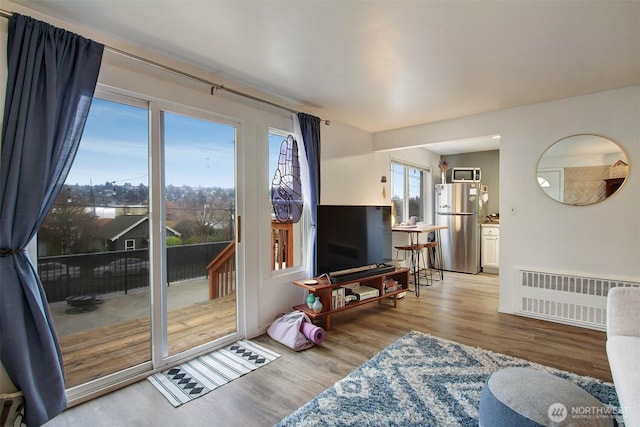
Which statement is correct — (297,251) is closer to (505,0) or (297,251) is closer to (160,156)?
(160,156)

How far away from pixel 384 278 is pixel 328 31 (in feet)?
9.17

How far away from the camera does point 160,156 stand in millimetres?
2387

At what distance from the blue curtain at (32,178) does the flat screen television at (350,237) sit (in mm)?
2174

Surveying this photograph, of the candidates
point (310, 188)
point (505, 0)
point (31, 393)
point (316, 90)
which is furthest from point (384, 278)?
point (31, 393)

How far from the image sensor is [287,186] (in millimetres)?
3402

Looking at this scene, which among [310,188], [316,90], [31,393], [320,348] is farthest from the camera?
[310,188]

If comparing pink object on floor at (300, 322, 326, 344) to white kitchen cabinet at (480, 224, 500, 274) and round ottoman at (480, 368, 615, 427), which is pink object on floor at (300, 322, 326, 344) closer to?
round ottoman at (480, 368, 615, 427)

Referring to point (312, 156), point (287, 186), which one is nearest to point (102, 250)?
point (287, 186)

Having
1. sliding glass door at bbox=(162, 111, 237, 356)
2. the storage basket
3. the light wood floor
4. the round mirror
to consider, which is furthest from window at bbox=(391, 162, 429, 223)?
sliding glass door at bbox=(162, 111, 237, 356)

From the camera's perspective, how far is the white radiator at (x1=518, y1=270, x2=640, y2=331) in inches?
124

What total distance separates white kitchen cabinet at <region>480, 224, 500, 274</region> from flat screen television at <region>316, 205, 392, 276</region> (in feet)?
9.72

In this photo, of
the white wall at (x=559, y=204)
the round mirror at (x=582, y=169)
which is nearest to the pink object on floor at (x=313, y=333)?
the white wall at (x=559, y=204)

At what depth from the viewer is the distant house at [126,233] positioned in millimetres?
2191

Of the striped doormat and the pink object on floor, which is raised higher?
the pink object on floor
